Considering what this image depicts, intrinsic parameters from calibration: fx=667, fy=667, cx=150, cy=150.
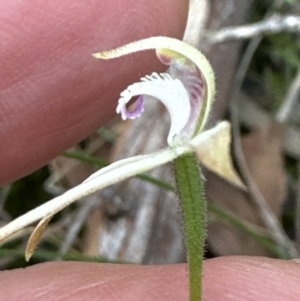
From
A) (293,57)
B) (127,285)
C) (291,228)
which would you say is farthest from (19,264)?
(293,57)

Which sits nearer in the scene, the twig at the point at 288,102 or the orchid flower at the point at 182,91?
the orchid flower at the point at 182,91

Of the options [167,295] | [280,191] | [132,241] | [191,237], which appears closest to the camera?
[191,237]

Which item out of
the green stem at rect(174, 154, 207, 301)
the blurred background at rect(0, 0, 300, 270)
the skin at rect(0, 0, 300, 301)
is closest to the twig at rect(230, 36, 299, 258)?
the blurred background at rect(0, 0, 300, 270)

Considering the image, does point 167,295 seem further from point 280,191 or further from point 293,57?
point 293,57

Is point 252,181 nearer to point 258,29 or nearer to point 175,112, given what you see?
point 258,29

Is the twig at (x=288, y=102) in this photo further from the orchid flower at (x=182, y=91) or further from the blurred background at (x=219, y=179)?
the orchid flower at (x=182, y=91)

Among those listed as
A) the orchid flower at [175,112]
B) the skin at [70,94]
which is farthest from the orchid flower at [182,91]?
the skin at [70,94]
